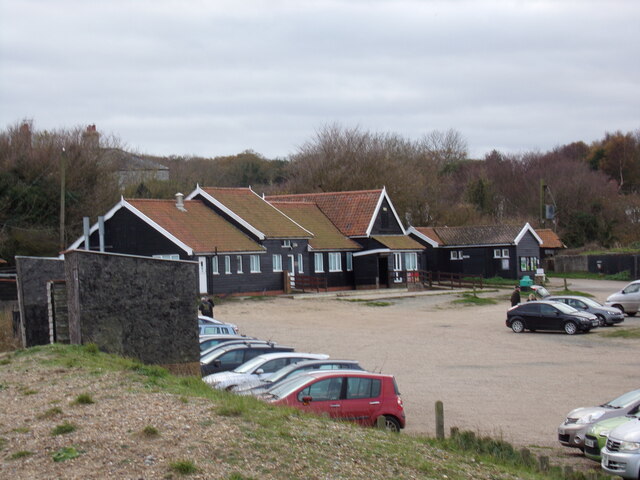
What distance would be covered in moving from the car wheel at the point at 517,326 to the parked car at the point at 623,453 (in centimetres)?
2134

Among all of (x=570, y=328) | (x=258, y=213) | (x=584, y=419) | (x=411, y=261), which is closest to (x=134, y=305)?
(x=584, y=419)

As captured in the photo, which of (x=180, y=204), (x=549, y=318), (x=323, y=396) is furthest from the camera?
(x=180, y=204)

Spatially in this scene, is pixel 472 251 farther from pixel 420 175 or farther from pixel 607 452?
pixel 607 452

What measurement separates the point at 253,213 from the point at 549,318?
21.9 meters

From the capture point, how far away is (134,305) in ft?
65.7

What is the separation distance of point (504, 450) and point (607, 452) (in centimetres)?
197

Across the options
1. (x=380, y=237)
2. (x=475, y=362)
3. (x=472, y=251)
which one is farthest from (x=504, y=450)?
(x=472, y=251)

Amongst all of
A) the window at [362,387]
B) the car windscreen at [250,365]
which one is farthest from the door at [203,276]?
the window at [362,387]

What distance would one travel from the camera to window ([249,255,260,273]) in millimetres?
49125

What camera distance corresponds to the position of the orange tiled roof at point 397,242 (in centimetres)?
5666

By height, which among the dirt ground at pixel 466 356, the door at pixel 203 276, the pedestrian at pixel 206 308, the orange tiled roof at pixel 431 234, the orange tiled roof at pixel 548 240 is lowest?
the dirt ground at pixel 466 356

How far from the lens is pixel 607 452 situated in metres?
14.8

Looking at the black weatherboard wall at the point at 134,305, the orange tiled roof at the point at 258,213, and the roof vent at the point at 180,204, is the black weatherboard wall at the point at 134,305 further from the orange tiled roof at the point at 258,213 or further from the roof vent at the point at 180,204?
the orange tiled roof at the point at 258,213

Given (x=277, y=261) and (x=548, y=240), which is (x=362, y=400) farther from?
(x=548, y=240)
